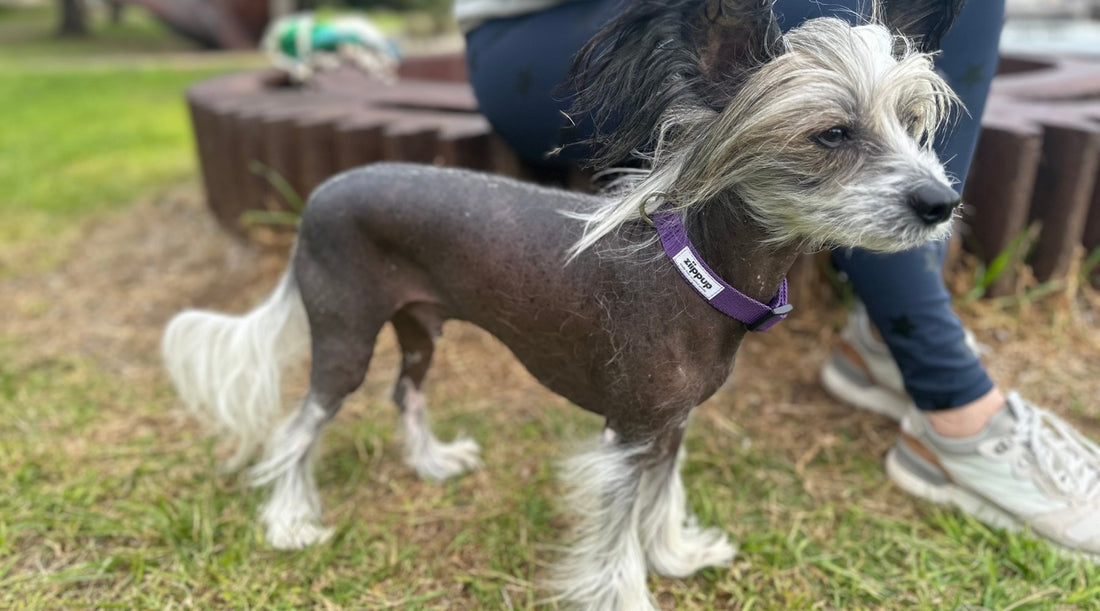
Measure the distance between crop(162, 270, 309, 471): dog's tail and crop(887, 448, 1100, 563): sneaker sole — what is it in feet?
5.85

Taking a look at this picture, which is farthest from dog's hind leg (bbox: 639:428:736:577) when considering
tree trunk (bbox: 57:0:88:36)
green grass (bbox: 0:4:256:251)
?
tree trunk (bbox: 57:0:88:36)

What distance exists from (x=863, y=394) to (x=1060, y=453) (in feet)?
2.19

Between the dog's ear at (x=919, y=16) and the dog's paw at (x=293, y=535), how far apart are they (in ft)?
6.00

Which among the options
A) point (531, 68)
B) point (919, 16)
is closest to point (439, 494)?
point (531, 68)

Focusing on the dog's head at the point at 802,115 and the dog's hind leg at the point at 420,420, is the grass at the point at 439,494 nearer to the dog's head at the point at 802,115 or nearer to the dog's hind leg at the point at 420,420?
the dog's hind leg at the point at 420,420

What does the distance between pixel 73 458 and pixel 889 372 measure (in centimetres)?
265

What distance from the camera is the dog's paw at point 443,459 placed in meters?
2.40

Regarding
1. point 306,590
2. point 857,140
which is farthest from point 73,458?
point 857,140

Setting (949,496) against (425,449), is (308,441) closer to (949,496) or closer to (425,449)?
(425,449)

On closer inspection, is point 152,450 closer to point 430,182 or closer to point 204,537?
point 204,537

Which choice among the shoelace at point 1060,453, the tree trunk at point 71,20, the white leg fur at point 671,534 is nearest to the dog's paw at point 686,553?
the white leg fur at point 671,534

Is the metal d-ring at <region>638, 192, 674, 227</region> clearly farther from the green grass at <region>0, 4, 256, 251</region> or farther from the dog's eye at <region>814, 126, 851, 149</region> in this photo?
the green grass at <region>0, 4, 256, 251</region>

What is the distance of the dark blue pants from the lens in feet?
6.14

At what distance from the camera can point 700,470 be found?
8.04ft
